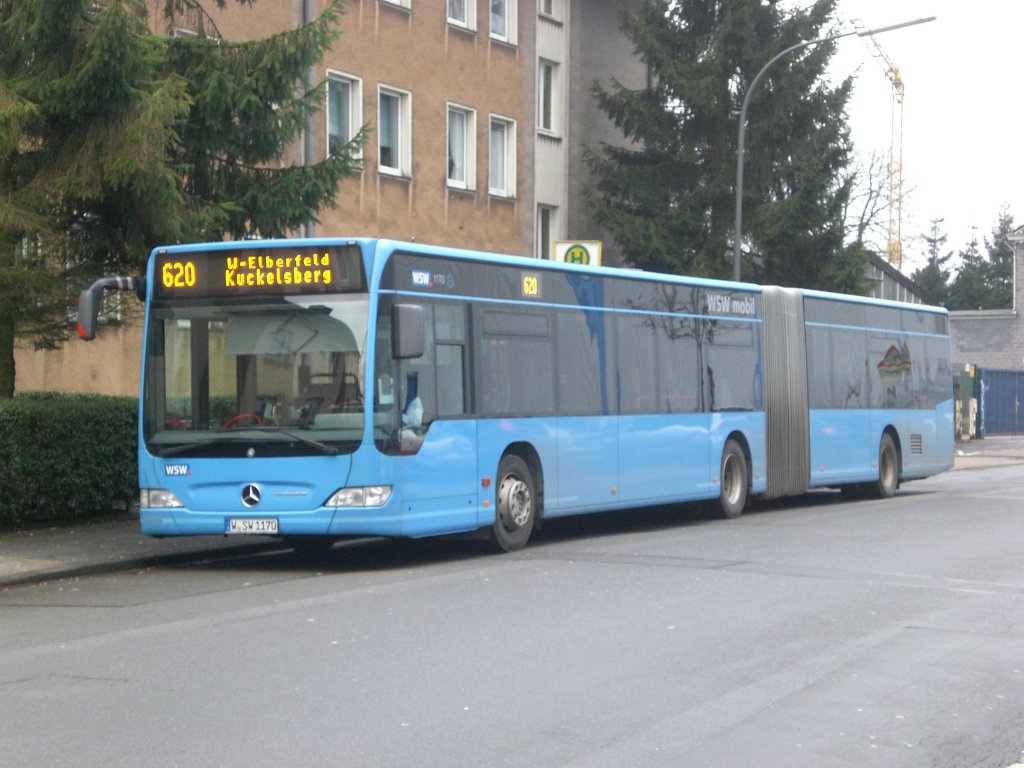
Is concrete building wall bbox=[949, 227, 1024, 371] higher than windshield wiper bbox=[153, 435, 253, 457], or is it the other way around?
concrete building wall bbox=[949, 227, 1024, 371]

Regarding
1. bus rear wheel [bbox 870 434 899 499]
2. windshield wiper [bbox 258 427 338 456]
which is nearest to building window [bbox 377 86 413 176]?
bus rear wheel [bbox 870 434 899 499]

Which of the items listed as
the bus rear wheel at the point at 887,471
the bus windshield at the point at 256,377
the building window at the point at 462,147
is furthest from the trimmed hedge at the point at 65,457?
the building window at the point at 462,147

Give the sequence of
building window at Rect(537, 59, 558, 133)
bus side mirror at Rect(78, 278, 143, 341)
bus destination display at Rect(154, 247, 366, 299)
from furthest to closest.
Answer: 1. building window at Rect(537, 59, 558, 133)
2. bus side mirror at Rect(78, 278, 143, 341)
3. bus destination display at Rect(154, 247, 366, 299)

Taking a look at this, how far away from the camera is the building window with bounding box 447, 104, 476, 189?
3356 centimetres

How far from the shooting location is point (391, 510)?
13492 mm

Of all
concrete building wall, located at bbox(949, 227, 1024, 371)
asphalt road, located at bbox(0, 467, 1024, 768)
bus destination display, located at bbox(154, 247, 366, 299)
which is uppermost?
concrete building wall, located at bbox(949, 227, 1024, 371)

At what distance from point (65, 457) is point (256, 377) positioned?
408 cm

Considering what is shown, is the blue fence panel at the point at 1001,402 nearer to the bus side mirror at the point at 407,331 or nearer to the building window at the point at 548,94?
the building window at the point at 548,94

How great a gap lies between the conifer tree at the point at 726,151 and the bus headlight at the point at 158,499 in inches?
934

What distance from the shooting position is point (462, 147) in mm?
33969

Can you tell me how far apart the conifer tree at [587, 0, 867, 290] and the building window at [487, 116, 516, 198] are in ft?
8.43

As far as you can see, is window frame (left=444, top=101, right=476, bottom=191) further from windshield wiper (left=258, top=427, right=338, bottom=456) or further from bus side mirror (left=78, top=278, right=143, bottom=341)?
windshield wiper (left=258, top=427, right=338, bottom=456)

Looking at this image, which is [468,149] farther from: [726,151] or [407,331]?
[407,331]

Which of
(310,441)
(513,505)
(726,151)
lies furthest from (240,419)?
(726,151)
